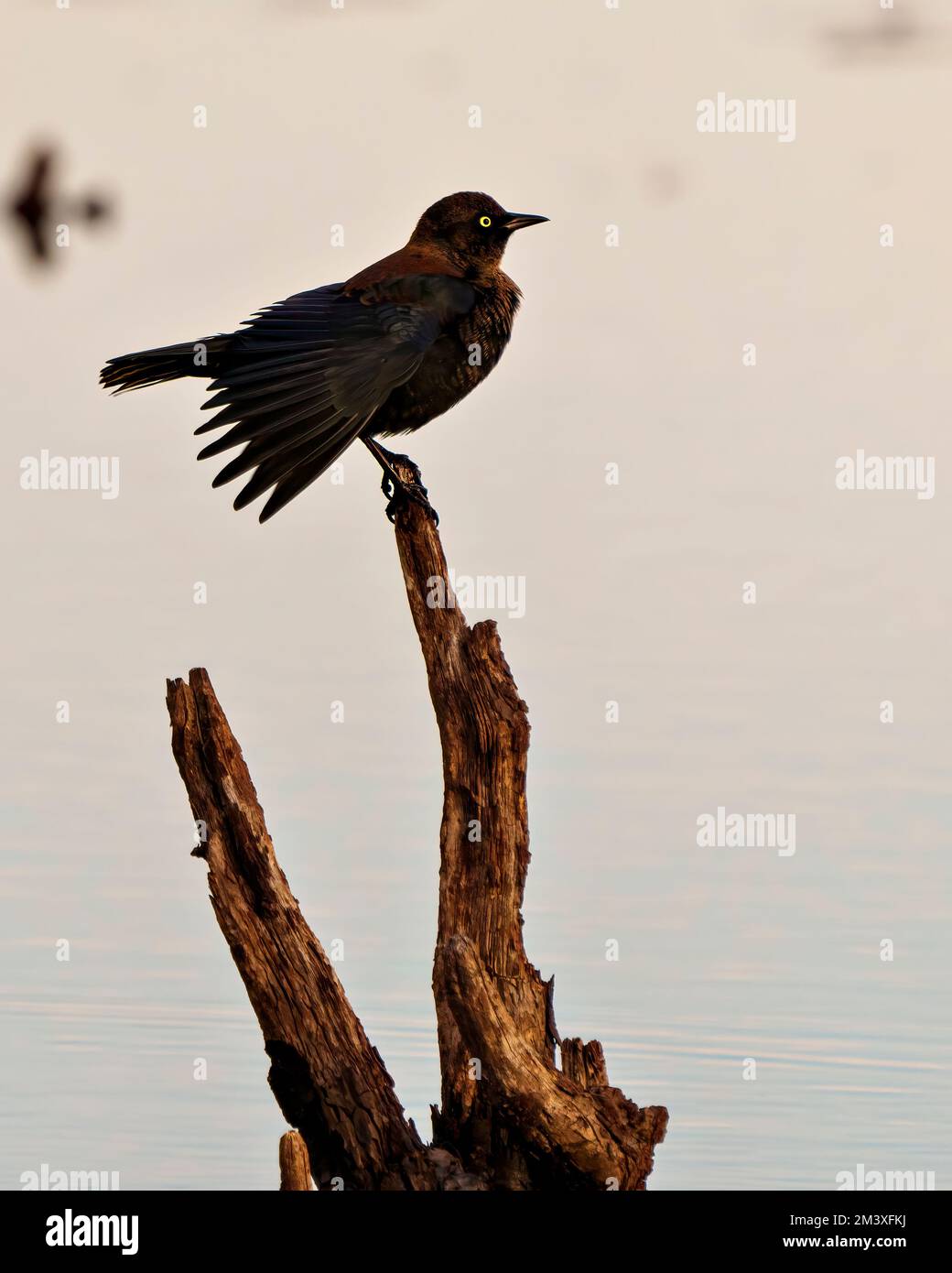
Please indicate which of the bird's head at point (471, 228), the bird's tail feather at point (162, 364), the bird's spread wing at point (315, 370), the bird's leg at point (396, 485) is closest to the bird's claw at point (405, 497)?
the bird's leg at point (396, 485)

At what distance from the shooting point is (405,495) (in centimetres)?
779

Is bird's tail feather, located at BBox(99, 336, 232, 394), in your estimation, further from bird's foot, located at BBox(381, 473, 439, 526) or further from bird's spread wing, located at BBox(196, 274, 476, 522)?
bird's foot, located at BBox(381, 473, 439, 526)

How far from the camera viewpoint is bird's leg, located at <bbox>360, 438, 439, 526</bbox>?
775 cm

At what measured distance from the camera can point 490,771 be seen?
7285 mm

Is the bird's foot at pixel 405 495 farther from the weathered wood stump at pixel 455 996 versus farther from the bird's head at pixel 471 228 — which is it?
the bird's head at pixel 471 228

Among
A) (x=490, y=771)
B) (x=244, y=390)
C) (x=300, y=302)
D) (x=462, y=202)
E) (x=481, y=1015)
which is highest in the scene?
(x=462, y=202)

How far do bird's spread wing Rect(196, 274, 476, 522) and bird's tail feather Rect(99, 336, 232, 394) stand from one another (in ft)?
0.33

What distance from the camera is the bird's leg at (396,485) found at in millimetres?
7746

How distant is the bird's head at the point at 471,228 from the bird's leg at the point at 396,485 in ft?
4.70

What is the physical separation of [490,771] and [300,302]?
237 cm

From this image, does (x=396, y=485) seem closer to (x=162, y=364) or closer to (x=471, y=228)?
(x=162, y=364)

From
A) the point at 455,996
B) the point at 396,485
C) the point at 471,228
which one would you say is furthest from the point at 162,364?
the point at 455,996
